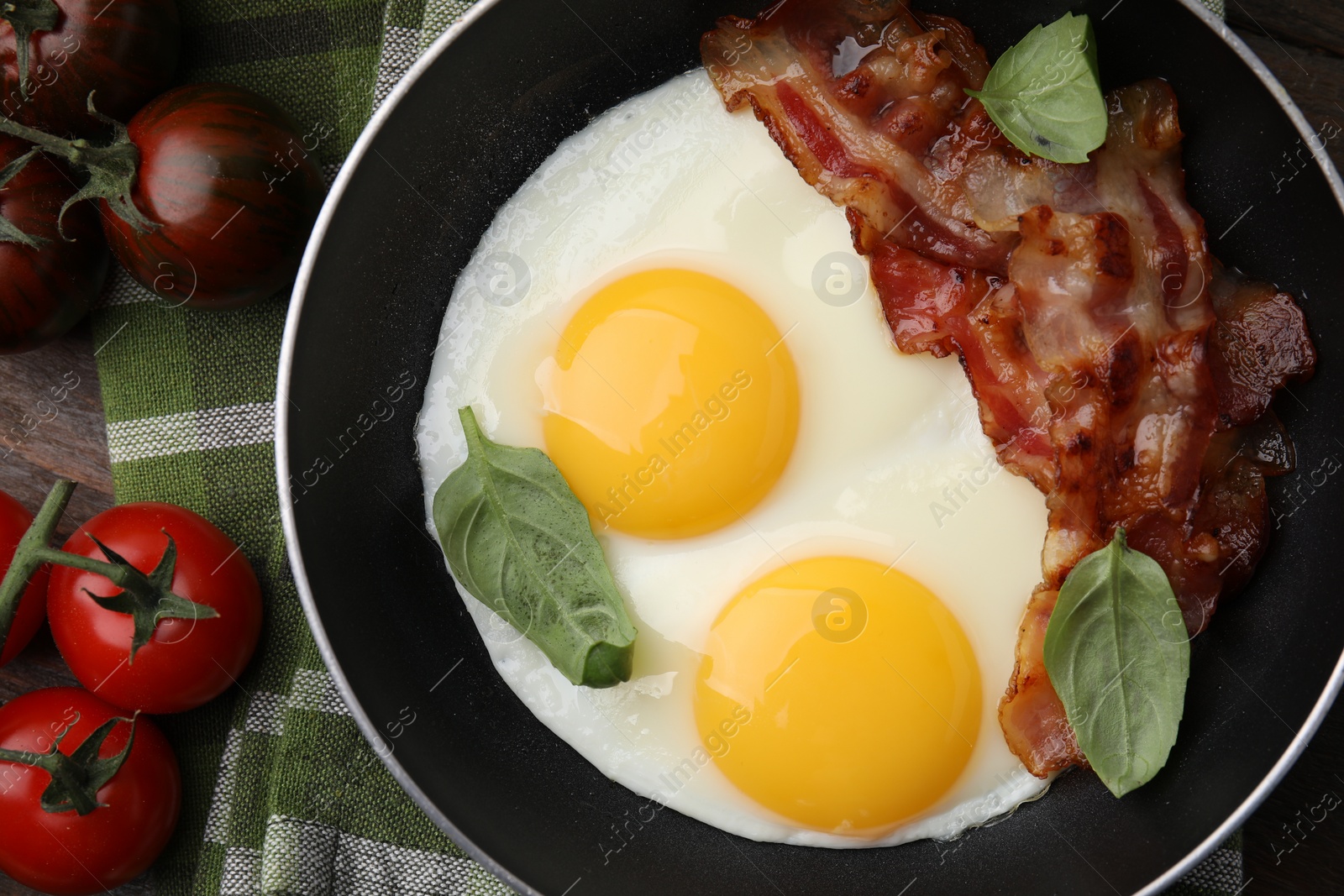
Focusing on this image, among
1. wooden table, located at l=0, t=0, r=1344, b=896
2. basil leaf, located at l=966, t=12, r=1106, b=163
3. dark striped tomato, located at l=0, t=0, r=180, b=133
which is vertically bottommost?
wooden table, located at l=0, t=0, r=1344, b=896

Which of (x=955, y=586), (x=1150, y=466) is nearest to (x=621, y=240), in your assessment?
(x=955, y=586)

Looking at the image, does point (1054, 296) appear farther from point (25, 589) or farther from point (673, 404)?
point (25, 589)

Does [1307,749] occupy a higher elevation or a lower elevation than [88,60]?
lower

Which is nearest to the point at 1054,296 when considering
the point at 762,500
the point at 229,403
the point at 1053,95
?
the point at 1053,95

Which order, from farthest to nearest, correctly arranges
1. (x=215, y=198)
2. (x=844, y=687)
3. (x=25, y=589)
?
1. (x=25, y=589)
2. (x=215, y=198)
3. (x=844, y=687)

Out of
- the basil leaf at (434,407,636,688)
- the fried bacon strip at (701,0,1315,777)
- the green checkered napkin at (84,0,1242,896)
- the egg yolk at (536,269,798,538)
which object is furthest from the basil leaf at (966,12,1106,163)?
the green checkered napkin at (84,0,1242,896)

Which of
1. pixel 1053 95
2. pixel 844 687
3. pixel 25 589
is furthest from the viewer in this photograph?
pixel 25 589

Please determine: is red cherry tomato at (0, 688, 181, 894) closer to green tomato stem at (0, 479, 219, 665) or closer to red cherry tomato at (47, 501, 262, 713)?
red cherry tomato at (47, 501, 262, 713)
